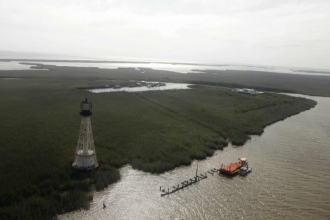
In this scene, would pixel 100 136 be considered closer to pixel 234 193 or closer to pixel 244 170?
pixel 244 170

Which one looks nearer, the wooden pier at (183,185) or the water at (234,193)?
the water at (234,193)

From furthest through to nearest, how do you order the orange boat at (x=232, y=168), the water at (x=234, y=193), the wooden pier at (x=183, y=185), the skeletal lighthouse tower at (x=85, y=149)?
the orange boat at (x=232, y=168) < the skeletal lighthouse tower at (x=85, y=149) < the wooden pier at (x=183, y=185) < the water at (x=234, y=193)

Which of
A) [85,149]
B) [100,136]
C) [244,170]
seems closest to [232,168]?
[244,170]

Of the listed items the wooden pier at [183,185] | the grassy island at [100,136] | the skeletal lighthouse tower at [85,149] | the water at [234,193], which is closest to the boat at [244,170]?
the water at [234,193]

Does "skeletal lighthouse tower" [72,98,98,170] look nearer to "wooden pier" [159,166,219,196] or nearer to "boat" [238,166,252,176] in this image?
"wooden pier" [159,166,219,196]

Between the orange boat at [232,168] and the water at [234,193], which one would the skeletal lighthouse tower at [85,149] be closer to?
the water at [234,193]
